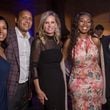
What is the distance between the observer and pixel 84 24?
12.0 feet

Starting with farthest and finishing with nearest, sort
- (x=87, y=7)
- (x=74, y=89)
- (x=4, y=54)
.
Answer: (x=87, y=7) < (x=74, y=89) < (x=4, y=54)

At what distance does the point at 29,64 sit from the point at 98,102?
0.89 meters

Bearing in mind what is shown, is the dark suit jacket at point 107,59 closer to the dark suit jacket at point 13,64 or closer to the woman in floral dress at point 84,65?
the woman in floral dress at point 84,65

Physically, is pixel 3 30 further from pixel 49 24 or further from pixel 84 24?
pixel 84 24

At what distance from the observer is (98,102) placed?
384cm

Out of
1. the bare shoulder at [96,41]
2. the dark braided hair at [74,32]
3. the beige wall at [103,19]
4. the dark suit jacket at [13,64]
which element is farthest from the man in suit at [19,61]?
the beige wall at [103,19]

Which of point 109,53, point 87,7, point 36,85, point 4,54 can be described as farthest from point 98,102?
point 87,7

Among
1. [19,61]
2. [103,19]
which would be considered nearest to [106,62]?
[19,61]

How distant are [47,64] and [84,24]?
0.58 meters

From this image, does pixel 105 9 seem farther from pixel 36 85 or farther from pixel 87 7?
pixel 36 85

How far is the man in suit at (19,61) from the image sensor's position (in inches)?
135

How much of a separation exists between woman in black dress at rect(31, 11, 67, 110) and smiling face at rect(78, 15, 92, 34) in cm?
26

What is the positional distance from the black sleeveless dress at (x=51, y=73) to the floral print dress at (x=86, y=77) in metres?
0.25

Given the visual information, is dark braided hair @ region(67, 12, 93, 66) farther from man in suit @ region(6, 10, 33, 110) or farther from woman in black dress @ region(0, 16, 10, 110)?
woman in black dress @ region(0, 16, 10, 110)
